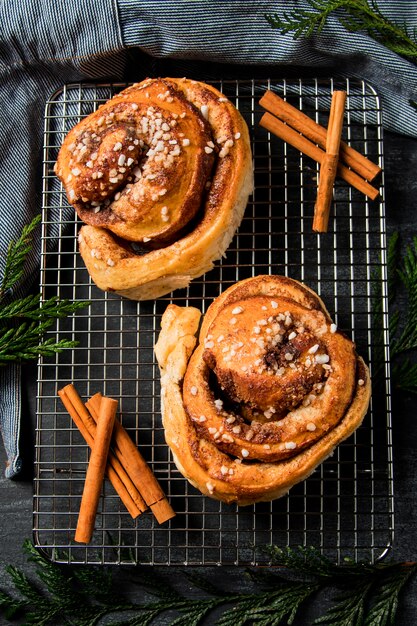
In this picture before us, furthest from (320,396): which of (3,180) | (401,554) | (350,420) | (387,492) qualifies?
(3,180)

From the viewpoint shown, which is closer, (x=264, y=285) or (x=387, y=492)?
(x=264, y=285)

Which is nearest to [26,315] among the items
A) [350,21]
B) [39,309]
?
[39,309]

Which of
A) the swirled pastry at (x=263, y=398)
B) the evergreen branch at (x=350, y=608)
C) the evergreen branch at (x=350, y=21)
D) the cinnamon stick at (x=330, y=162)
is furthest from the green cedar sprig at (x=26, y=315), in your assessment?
the evergreen branch at (x=350, y=608)

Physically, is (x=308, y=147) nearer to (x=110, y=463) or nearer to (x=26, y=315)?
(x=26, y=315)

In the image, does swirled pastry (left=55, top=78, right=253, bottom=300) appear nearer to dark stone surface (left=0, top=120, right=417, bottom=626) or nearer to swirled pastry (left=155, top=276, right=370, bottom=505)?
swirled pastry (left=155, top=276, right=370, bottom=505)

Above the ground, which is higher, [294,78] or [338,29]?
[338,29]

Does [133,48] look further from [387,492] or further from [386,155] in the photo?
[387,492]

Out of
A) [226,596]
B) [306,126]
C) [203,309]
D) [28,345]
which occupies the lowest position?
[226,596]
